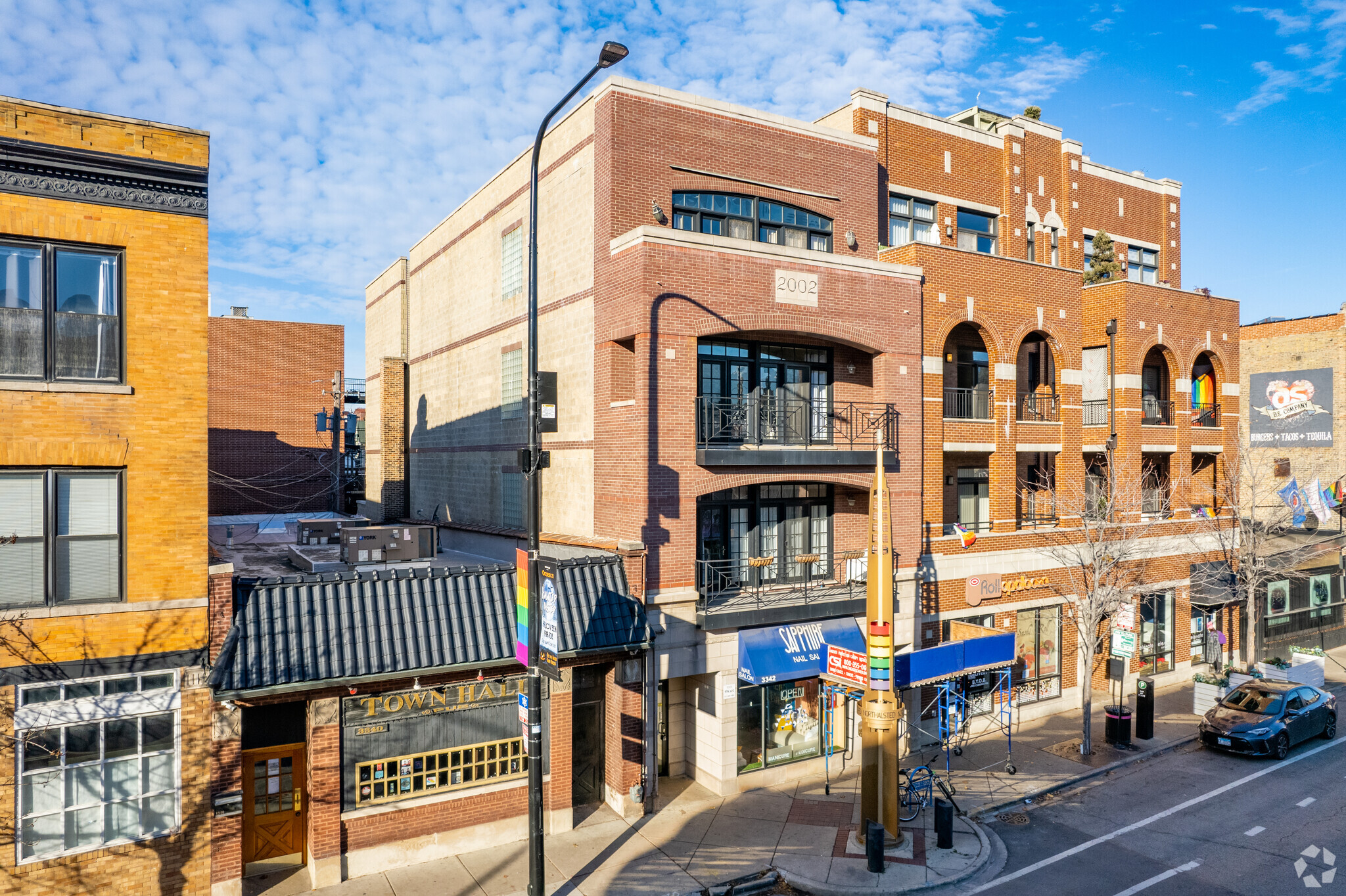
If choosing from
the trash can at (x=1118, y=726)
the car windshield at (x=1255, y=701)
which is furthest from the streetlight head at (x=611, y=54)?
the car windshield at (x=1255, y=701)

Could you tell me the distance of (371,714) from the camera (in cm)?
1430

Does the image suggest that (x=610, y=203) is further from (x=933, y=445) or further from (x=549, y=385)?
(x=933, y=445)

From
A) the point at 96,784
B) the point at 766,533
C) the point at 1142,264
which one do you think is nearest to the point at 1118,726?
the point at 766,533

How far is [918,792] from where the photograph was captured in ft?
55.5

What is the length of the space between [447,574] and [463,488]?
1252 centimetres

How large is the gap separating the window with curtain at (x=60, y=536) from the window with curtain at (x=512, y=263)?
12.2 meters

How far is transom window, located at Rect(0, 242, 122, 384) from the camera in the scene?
40.1 ft

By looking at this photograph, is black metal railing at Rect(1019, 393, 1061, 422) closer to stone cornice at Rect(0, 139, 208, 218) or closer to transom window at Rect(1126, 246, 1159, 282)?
transom window at Rect(1126, 246, 1159, 282)

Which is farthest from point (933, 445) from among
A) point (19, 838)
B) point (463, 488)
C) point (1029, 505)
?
point (19, 838)

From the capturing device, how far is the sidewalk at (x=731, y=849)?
537 inches

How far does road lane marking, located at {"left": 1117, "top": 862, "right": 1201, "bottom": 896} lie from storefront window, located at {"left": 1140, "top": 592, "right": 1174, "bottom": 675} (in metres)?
13.6

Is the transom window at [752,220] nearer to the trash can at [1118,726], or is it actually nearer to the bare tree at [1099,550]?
the bare tree at [1099,550]

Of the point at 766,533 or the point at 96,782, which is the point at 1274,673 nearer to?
the point at 766,533

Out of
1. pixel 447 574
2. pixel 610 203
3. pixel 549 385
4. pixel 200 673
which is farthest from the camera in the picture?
pixel 610 203
